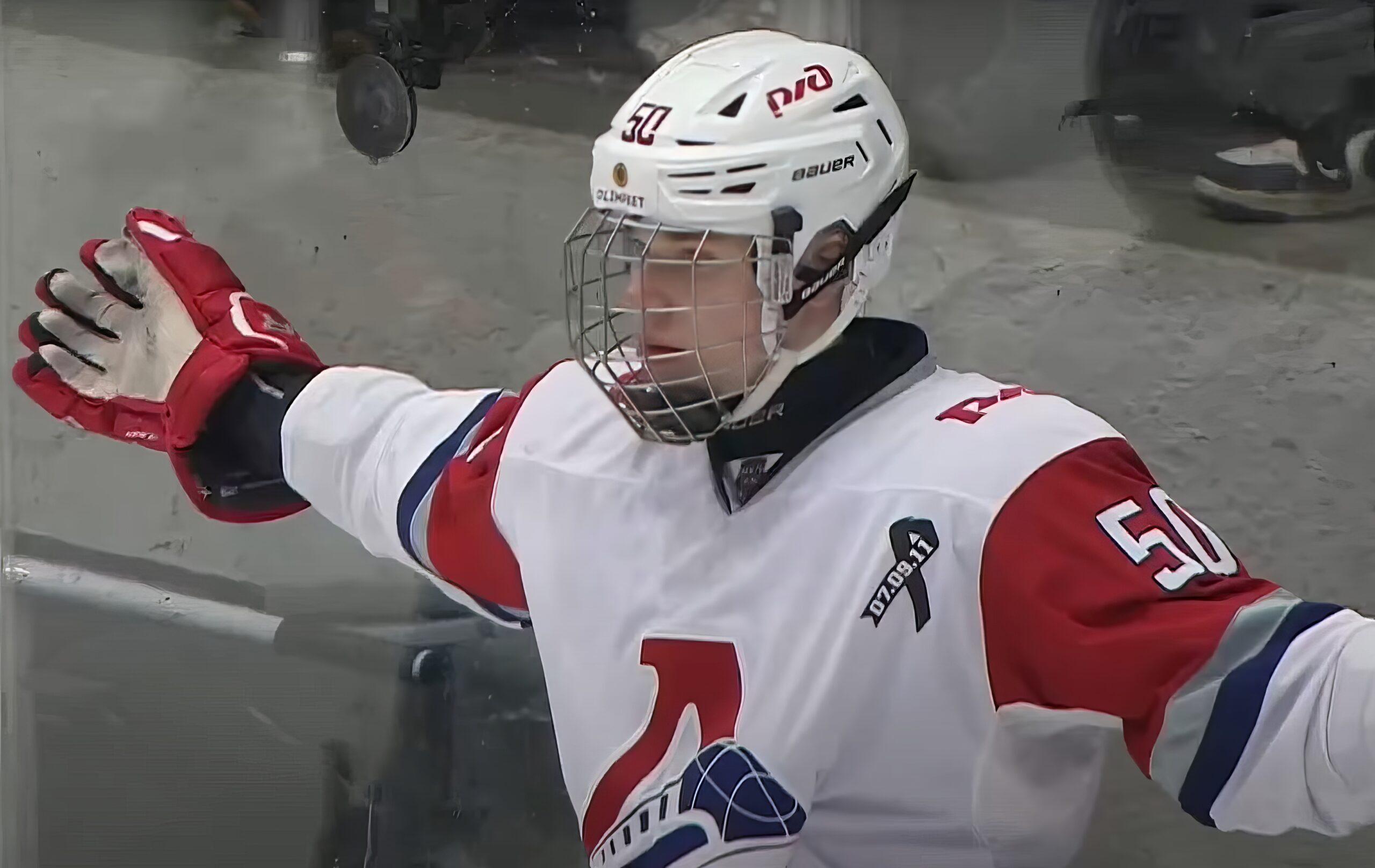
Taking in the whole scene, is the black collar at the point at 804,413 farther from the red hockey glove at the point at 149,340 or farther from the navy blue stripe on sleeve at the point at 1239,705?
the red hockey glove at the point at 149,340

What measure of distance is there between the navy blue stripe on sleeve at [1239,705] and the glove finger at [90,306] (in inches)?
41.2

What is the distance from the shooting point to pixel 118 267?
4.40ft

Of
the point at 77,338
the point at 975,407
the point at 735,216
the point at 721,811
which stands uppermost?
the point at 735,216

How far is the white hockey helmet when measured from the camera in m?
0.86

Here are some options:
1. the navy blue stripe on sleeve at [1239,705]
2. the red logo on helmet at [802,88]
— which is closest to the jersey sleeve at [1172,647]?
the navy blue stripe on sleeve at [1239,705]

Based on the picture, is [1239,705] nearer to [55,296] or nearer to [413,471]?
[413,471]

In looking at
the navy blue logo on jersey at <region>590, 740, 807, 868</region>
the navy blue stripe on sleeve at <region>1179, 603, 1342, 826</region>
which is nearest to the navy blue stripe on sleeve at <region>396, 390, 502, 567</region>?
the navy blue logo on jersey at <region>590, 740, 807, 868</region>

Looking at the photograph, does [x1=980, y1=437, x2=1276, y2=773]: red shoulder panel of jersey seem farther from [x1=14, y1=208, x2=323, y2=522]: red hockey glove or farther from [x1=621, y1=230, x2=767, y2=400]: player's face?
[x1=14, y1=208, x2=323, y2=522]: red hockey glove

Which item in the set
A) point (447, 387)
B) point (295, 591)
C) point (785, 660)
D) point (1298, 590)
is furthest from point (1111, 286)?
point (295, 591)

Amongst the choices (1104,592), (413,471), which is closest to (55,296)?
(413,471)

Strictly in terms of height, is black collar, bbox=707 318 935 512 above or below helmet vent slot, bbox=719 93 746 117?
below

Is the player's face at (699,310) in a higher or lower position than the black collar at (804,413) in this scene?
higher

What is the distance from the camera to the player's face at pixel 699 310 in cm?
88

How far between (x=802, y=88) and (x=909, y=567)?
0.31 metres
